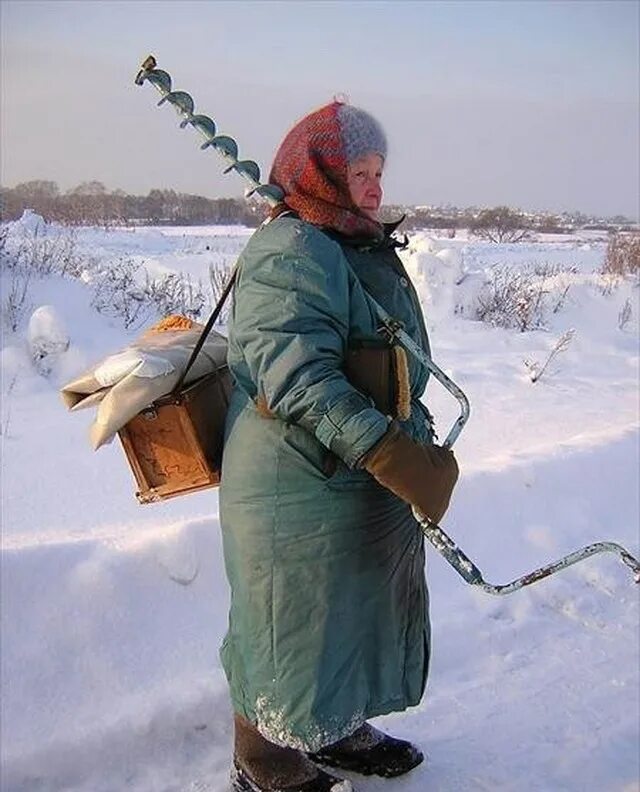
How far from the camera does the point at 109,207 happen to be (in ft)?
92.8

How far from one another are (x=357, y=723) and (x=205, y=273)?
39.3ft

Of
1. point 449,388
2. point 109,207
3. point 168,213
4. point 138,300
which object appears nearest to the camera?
point 449,388

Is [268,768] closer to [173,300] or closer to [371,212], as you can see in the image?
[371,212]

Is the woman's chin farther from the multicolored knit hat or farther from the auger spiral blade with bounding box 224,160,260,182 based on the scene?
the auger spiral blade with bounding box 224,160,260,182

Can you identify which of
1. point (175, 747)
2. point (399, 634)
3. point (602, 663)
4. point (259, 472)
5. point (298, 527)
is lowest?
point (602, 663)

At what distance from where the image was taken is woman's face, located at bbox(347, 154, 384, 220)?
1.65 metres

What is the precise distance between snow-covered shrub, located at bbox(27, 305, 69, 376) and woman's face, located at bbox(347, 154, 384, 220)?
434 centimetres

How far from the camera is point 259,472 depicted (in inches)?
66.9

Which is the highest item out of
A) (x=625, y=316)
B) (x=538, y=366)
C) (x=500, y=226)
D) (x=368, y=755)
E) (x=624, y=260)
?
(x=368, y=755)

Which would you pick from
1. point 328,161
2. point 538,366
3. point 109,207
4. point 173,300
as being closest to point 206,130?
point 328,161

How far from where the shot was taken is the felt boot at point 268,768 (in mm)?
1951

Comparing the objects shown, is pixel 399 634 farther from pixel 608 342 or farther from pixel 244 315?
pixel 608 342

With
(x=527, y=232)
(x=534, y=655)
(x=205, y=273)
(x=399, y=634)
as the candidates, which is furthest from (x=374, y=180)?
(x=527, y=232)

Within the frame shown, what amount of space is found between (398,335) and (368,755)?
118 centimetres
